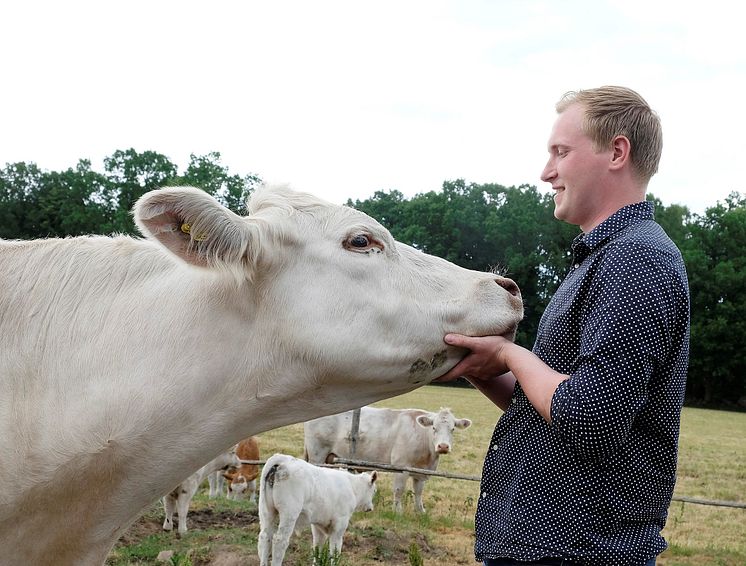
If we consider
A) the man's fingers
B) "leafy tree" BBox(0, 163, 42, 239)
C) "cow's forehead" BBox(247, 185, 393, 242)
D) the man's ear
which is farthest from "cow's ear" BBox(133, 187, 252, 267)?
"leafy tree" BBox(0, 163, 42, 239)

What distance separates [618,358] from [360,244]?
3.22 ft

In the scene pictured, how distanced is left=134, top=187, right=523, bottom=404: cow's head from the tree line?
1865 inches

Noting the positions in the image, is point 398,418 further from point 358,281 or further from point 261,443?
point 358,281

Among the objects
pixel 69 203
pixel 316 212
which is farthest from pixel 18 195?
pixel 316 212

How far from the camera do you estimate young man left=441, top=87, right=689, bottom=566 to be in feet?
7.01

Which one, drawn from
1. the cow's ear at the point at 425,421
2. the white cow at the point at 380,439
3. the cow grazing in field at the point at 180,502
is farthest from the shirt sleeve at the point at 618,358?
the white cow at the point at 380,439

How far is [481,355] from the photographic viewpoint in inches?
102

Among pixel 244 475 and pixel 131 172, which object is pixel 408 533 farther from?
pixel 131 172

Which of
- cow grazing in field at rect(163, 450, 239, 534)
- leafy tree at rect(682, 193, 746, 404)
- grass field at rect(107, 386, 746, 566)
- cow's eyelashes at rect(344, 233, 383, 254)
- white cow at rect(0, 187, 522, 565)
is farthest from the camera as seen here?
leafy tree at rect(682, 193, 746, 404)

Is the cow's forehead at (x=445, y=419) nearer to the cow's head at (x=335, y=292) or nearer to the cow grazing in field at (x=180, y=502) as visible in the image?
the cow grazing in field at (x=180, y=502)

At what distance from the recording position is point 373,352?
259 cm

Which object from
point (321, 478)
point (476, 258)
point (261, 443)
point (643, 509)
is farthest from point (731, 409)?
point (643, 509)

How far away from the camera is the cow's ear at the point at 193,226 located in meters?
2.40

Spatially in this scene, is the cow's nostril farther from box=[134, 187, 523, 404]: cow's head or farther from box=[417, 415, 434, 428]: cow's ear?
box=[417, 415, 434, 428]: cow's ear
